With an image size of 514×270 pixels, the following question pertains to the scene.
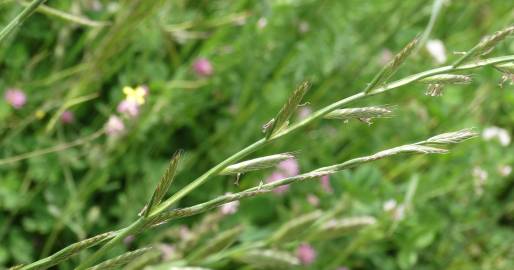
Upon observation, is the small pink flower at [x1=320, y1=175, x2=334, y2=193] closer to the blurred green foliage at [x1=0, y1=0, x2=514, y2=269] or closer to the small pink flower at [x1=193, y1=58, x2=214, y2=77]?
the blurred green foliage at [x1=0, y1=0, x2=514, y2=269]

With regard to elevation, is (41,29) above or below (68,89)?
above

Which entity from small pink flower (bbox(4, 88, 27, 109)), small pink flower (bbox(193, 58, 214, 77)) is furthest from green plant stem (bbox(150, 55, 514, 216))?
small pink flower (bbox(193, 58, 214, 77))

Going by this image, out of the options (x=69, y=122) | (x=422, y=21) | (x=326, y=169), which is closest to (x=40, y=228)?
(x=69, y=122)

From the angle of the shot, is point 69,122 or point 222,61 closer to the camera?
point 69,122

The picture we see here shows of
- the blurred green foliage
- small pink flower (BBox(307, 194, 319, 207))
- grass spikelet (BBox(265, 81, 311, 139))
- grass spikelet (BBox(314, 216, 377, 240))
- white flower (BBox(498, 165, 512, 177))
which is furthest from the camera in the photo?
white flower (BBox(498, 165, 512, 177))

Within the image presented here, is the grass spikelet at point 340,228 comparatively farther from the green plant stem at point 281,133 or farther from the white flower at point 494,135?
the white flower at point 494,135

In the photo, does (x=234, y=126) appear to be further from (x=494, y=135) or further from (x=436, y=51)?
(x=494, y=135)

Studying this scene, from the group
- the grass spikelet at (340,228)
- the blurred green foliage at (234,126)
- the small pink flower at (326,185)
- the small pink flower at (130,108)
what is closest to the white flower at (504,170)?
the blurred green foliage at (234,126)

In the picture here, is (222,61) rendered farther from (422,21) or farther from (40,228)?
(422,21)
